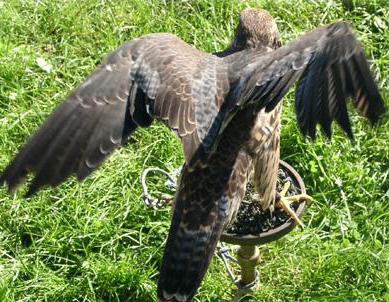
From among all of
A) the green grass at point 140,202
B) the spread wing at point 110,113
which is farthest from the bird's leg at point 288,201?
the spread wing at point 110,113

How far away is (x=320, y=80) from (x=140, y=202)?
6.82 ft

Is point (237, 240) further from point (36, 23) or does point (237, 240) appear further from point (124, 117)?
point (36, 23)

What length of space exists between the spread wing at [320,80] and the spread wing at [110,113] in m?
0.39

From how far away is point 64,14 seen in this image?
632 centimetres

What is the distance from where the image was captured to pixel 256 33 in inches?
177

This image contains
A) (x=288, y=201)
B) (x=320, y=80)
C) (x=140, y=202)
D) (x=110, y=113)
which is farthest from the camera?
(x=140, y=202)

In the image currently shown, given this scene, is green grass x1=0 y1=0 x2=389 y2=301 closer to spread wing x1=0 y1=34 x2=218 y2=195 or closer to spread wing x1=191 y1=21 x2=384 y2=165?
spread wing x1=0 y1=34 x2=218 y2=195

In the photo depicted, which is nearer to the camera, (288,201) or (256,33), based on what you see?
(288,201)

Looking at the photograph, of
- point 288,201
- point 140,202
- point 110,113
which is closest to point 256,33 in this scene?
point 288,201

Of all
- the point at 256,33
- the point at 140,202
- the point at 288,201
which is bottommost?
the point at 140,202

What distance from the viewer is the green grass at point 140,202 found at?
480cm

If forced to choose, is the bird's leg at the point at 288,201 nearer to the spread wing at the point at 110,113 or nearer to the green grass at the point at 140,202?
the green grass at the point at 140,202

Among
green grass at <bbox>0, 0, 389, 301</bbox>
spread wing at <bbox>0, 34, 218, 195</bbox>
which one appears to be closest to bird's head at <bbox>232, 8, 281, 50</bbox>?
spread wing at <bbox>0, 34, 218, 195</bbox>

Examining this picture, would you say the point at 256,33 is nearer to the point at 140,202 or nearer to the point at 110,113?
the point at 110,113
